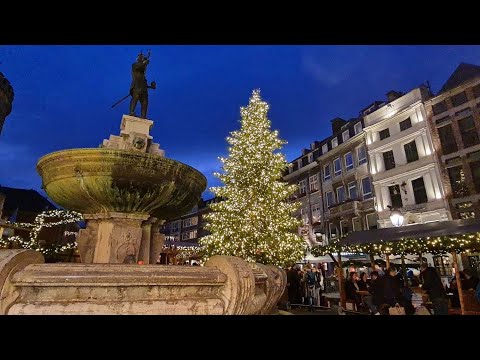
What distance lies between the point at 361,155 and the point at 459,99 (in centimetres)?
915

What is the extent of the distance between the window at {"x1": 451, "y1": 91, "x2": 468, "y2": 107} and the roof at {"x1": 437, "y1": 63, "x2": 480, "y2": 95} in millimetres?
760

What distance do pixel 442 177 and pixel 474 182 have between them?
6.62 feet

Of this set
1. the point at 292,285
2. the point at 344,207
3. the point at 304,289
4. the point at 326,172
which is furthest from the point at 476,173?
the point at 292,285

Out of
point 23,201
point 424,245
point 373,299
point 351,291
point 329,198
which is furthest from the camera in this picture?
point 23,201

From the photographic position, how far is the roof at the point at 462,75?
2462 cm

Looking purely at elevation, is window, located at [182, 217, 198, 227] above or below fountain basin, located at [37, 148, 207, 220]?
above

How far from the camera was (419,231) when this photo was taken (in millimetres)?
10859

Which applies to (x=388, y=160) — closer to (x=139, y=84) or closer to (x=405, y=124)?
(x=405, y=124)

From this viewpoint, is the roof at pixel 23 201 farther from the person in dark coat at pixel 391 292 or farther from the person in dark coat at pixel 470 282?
the person in dark coat at pixel 470 282

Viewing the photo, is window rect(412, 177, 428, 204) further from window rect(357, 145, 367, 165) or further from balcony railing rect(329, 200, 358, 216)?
window rect(357, 145, 367, 165)

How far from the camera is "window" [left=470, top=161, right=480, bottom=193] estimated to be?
22547 millimetres

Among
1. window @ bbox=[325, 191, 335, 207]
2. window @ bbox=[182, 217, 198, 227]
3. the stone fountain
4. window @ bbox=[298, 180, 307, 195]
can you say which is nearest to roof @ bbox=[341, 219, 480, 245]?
the stone fountain

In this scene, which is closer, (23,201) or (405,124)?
(405,124)

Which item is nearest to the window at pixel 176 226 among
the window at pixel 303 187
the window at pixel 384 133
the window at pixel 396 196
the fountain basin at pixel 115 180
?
the window at pixel 303 187
